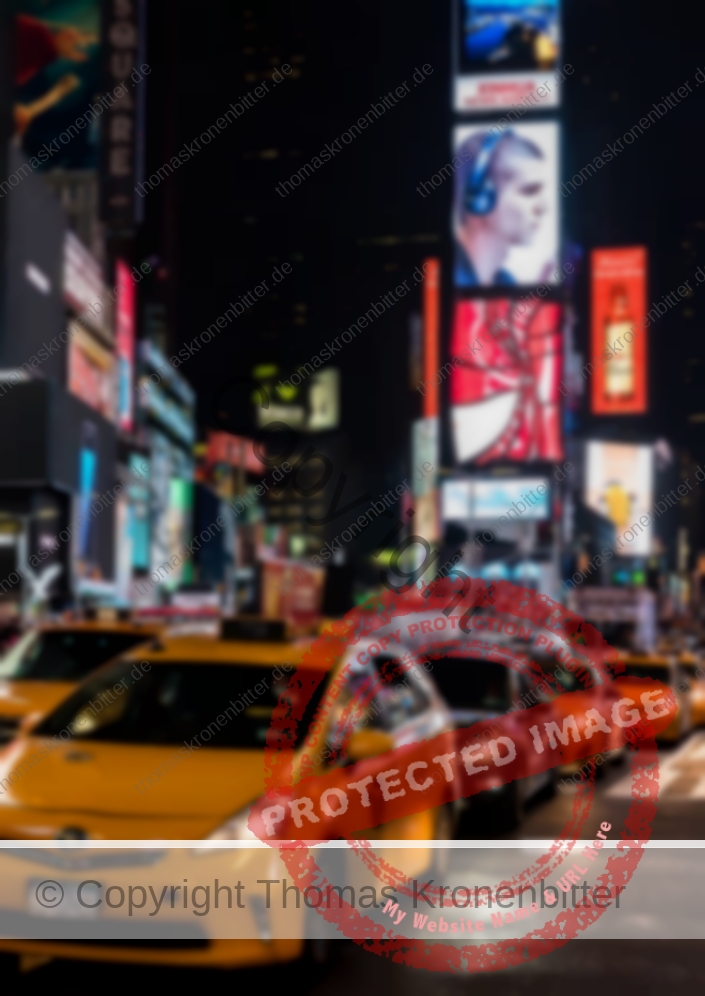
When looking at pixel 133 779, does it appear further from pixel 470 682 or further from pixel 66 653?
pixel 470 682

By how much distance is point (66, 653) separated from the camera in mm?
11734

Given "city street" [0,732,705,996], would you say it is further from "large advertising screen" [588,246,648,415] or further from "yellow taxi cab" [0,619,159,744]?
"large advertising screen" [588,246,648,415]

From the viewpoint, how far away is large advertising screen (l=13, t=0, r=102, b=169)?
4066 cm

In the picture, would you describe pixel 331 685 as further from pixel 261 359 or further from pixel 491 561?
pixel 261 359

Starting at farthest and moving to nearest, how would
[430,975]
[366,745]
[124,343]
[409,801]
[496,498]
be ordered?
[496,498], [124,343], [409,801], [366,745], [430,975]

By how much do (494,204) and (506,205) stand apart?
576 millimetres

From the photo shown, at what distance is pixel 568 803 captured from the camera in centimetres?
1321

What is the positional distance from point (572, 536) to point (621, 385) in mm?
17127

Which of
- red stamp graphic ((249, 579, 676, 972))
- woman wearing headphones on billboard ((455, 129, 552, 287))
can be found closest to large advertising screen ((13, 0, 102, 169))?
woman wearing headphones on billboard ((455, 129, 552, 287))

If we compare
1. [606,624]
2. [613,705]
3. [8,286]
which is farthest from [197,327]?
[613,705]

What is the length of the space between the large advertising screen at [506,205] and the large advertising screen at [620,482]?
33.0m


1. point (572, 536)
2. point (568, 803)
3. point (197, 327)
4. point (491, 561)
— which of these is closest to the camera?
point (568, 803)

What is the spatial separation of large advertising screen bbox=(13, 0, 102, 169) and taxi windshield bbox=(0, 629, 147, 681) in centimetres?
3089

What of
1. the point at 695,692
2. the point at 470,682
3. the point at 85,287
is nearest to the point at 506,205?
the point at 85,287
